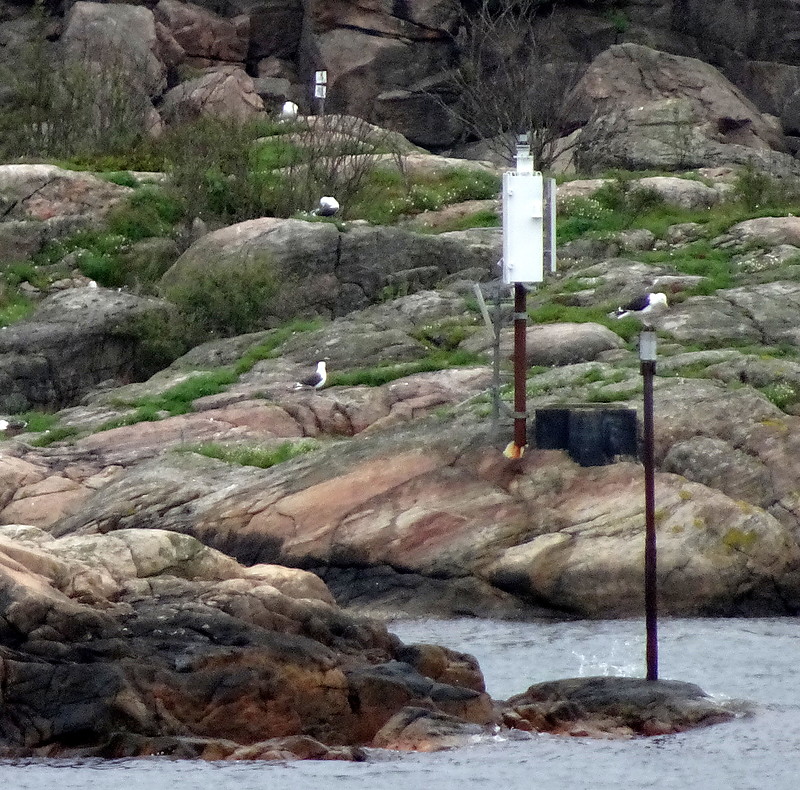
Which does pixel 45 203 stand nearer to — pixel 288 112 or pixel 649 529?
pixel 288 112

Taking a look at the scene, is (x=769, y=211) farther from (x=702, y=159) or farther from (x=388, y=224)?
(x=702, y=159)

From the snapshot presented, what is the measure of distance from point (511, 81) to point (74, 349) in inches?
630

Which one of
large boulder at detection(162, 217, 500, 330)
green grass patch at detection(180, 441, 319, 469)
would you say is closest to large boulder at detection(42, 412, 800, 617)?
green grass patch at detection(180, 441, 319, 469)

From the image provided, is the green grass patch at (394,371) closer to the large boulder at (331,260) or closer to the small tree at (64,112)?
the large boulder at (331,260)

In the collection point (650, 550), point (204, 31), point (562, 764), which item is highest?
point (204, 31)

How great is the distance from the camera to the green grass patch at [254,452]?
866 inches

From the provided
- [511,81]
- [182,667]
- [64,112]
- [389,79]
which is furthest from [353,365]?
[389,79]

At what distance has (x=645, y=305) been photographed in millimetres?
24734

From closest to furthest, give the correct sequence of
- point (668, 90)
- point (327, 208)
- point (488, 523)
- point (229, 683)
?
point (229, 683) < point (488, 523) < point (327, 208) < point (668, 90)

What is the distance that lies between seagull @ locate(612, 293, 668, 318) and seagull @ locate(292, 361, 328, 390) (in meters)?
4.24

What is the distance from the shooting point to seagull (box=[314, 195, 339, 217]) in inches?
1297

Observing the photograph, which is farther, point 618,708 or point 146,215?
point 146,215

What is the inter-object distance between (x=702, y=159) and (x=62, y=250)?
16.4 metres

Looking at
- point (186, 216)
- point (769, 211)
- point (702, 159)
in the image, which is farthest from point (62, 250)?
point (702, 159)
